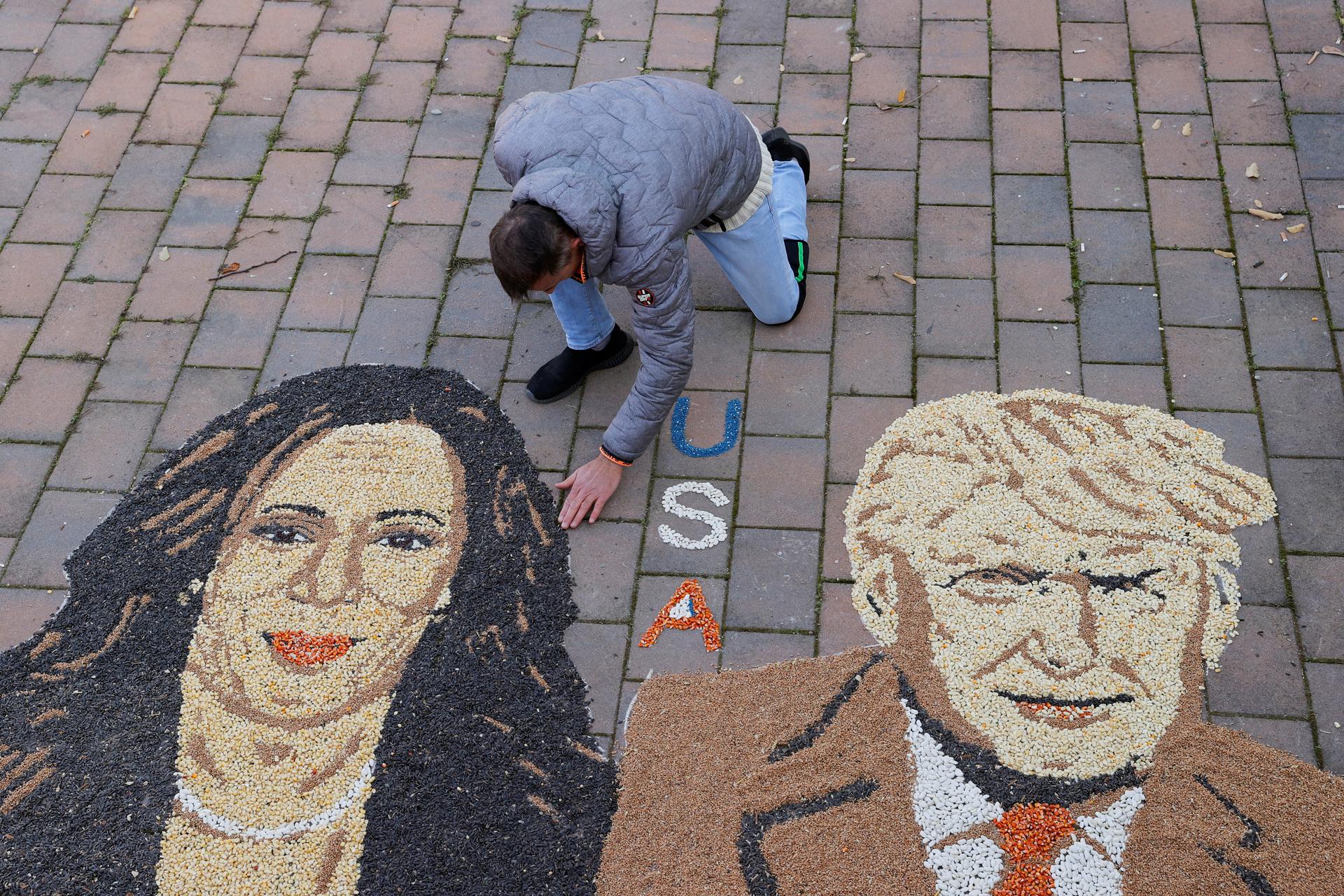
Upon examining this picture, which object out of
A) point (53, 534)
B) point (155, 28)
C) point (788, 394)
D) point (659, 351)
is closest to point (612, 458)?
point (659, 351)

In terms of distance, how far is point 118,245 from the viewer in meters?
4.25

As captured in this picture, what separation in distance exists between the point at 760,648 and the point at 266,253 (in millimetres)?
2402

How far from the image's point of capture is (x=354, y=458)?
3631mm

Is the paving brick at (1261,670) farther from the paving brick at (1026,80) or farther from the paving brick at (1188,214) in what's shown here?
the paving brick at (1026,80)

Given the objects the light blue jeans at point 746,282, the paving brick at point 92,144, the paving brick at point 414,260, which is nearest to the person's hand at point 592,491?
the light blue jeans at point 746,282

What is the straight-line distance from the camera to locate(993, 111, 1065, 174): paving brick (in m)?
4.20

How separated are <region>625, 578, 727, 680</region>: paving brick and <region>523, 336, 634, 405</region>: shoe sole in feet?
2.42

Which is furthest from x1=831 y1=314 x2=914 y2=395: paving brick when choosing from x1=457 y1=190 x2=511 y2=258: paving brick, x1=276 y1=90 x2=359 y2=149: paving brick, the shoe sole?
x1=276 y1=90 x2=359 y2=149: paving brick

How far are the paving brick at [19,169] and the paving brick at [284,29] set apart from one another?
37.2 inches

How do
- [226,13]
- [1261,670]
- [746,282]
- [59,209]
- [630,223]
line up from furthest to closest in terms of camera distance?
[226,13], [59,209], [746,282], [1261,670], [630,223]

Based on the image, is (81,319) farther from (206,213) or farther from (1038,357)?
(1038,357)

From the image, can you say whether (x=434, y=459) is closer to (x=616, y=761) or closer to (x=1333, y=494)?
(x=616, y=761)

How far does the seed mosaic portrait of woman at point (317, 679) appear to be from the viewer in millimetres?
2941

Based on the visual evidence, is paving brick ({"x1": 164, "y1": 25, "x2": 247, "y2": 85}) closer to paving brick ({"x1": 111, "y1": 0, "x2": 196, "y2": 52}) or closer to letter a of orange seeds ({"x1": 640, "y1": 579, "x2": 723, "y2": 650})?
paving brick ({"x1": 111, "y1": 0, "x2": 196, "y2": 52})
